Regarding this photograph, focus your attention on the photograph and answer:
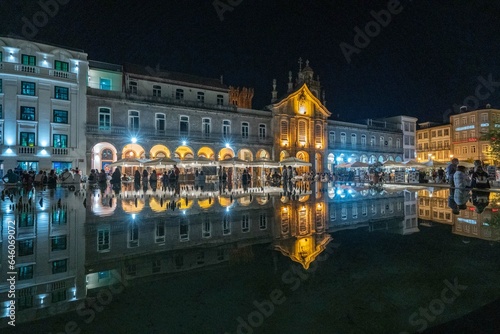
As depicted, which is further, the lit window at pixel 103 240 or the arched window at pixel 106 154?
the arched window at pixel 106 154

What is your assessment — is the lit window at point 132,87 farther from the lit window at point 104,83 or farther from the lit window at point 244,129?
the lit window at point 244,129

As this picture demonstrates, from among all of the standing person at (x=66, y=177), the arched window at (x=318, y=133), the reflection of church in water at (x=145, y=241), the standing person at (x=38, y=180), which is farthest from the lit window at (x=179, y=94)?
the reflection of church in water at (x=145, y=241)

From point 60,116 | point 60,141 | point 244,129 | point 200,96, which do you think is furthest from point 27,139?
point 244,129

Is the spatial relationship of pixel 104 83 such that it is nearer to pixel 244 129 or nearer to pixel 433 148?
pixel 244 129

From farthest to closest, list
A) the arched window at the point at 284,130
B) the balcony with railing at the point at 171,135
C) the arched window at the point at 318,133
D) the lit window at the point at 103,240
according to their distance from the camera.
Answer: the arched window at the point at 318,133
the arched window at the point at 284,130
the balcony with railing at the point at 171,135
the lit window at the point at 103,240

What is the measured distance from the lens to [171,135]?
34.8 m

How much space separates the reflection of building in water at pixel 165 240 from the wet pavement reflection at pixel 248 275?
29 mm

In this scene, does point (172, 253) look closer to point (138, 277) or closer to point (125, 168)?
point (138, 277)

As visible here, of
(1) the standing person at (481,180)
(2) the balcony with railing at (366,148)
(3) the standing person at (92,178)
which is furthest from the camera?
(2) the balcony with railing at (366,148)

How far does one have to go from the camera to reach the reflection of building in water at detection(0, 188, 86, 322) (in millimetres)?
3020

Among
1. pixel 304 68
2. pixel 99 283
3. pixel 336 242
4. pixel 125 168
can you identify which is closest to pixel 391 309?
pixel 336 242

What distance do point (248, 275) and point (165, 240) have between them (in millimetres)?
2448

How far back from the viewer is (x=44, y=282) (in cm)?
362

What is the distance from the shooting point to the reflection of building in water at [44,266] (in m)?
3.02
